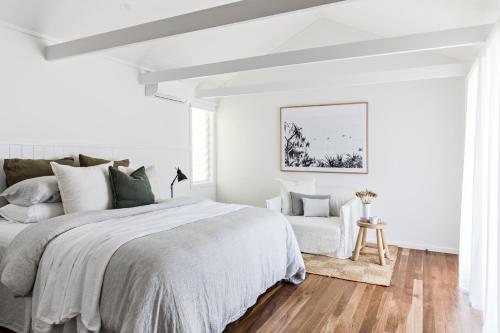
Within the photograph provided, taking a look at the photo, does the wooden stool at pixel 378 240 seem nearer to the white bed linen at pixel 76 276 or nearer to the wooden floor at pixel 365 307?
the wooden floor at pixel 365 307

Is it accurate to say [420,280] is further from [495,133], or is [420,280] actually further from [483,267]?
[495,133]

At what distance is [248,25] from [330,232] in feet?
8.80

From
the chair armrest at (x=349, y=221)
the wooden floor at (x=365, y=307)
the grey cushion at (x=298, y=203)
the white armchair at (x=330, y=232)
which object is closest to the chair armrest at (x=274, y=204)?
the white armchair at (x=330, y=232)

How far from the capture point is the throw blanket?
176cm

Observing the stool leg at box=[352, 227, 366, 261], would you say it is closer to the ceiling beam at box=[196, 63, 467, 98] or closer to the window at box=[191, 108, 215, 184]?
Result: the ceiling beam at box=[196, 63, 467, 98]

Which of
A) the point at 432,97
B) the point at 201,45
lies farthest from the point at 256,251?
the point at 432,97

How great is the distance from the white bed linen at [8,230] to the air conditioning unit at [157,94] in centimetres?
225

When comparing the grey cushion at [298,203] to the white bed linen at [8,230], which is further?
the grey cushion at [298,203]

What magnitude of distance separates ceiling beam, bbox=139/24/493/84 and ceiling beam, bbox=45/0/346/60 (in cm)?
96

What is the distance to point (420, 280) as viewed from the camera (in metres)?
3.34

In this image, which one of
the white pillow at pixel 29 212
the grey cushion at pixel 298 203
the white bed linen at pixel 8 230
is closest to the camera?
the white bed linen at pixel 8 230

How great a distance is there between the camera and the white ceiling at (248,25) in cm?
294

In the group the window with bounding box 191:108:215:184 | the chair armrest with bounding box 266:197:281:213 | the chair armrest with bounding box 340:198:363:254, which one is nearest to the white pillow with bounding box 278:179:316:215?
the chair armrest with bounding box 266:197:281:213

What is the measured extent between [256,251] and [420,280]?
71.4 inches
